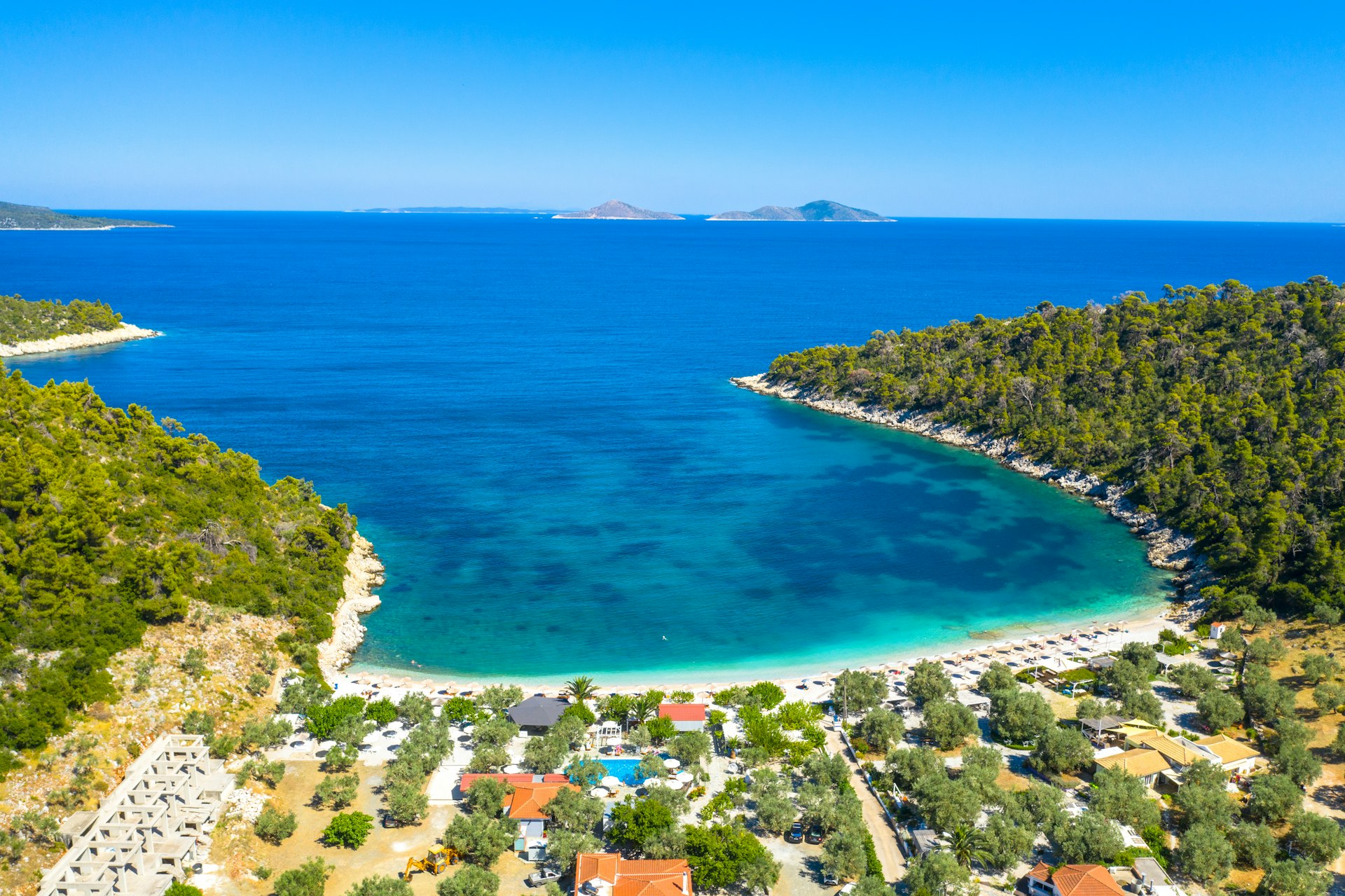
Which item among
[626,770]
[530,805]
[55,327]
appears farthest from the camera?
[55,327]

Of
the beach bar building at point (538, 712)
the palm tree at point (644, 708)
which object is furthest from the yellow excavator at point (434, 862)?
the palm tree at point (644, 708)

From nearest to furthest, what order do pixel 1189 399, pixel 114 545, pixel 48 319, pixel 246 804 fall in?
pixel 246 804 → pixel 114 545 → pixel 1189 399 → pixel 48 319

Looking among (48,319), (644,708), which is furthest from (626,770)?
(48,319)

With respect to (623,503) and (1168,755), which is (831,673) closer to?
(1168,755)

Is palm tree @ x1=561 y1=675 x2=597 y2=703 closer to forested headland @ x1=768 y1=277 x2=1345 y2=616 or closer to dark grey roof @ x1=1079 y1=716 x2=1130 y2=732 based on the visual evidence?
dark grey roof @ x1=1079 y1=716 x2=1130 y2=732

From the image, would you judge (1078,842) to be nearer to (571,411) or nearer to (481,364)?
(571,411)

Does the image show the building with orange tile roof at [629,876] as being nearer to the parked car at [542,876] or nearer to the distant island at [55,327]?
the parked car at [542,876]

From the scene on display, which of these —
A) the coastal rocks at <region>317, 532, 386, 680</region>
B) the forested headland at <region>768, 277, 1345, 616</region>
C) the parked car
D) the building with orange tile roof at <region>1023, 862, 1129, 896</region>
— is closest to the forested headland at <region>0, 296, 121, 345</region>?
the coastal rocks at <region>317, 532, 386, 680</region>
